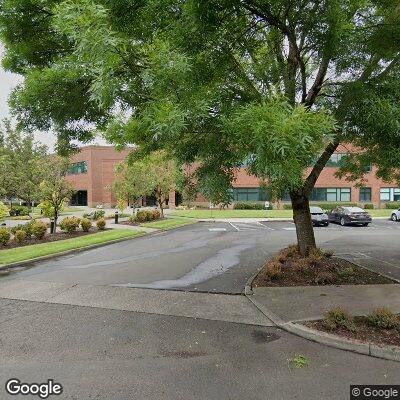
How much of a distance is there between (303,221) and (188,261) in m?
4.28

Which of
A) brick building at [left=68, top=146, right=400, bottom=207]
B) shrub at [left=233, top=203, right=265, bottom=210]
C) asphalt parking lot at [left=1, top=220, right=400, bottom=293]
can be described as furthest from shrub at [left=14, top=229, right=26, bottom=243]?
shrub at [left=233, top=203, right=265, bottom=210]

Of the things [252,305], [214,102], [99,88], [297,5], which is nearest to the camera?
[99,88]

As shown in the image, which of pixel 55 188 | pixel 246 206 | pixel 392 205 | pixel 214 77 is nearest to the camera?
pixel 214 77

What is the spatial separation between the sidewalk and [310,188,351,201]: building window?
1705 inches

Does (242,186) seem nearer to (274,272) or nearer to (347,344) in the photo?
(274,272)

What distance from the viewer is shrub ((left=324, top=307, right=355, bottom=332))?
640 centimetres

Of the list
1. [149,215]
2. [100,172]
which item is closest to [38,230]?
[149,215]

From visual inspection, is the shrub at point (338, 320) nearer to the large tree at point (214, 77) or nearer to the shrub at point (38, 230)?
the large tree at point (214, 77)

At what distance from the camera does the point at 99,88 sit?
536 cm

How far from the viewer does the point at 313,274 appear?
1038 cm

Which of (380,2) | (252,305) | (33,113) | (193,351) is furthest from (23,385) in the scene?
(380,2)

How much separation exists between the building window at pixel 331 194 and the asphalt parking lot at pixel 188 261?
31118mm

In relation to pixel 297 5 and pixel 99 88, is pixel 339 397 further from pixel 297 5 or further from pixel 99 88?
pixel 297 5

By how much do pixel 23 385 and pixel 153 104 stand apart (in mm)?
4107
